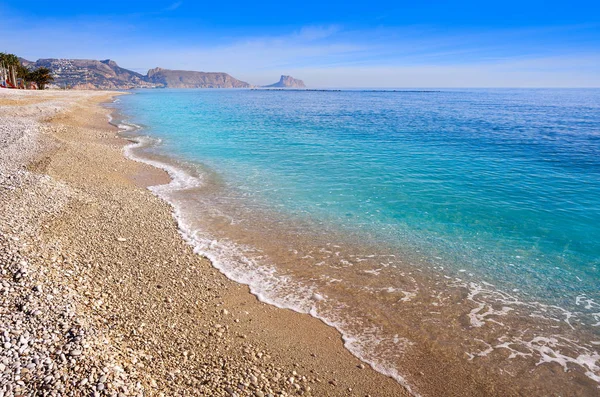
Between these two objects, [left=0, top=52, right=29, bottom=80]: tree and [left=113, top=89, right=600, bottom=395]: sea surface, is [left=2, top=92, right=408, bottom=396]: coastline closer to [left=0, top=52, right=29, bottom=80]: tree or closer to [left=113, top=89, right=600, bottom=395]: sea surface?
[left=113, top=89, right=600, bottom=395]: sea surface

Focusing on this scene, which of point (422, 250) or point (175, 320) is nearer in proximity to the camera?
point (175, 320)

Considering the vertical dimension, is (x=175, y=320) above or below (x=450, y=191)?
below

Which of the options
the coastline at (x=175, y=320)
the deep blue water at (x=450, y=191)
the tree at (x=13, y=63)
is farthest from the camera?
the tree at (x=13, y=63)

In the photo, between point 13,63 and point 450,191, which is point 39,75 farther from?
point 450,191

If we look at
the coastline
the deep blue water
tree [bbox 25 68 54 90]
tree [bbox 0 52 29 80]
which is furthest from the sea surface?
tree [bbox 25 68 54 90]

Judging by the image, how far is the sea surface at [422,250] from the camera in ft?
24.4

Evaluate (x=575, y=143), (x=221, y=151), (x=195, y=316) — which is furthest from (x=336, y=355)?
(x=575, y=143)

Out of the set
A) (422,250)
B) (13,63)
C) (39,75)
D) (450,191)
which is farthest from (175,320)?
(39,75)

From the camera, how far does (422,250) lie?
1175 cm

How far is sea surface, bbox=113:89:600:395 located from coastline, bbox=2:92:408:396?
62cm

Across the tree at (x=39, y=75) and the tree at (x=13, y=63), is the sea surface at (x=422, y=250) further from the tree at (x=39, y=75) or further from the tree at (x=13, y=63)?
the tree at (x=39, y=75)

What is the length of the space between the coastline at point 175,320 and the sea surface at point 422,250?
624 mm

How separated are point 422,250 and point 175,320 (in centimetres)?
800

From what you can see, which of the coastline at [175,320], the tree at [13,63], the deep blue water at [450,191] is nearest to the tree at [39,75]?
the tree at [13,63]
